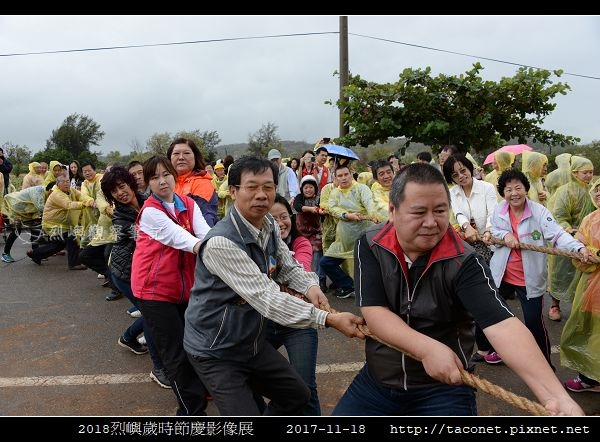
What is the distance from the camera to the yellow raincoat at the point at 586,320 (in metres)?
3.24

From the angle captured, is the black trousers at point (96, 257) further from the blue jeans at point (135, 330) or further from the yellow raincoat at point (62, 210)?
the blue jeans at point (135, 330)

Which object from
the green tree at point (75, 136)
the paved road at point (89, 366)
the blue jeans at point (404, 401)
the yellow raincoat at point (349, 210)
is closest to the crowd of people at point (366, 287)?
the blue jeans at point (404, 401)

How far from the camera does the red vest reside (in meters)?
2.88

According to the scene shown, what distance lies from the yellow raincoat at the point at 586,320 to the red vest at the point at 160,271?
2749 millimetres

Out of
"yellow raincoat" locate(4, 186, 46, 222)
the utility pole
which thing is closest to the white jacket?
the utility pole

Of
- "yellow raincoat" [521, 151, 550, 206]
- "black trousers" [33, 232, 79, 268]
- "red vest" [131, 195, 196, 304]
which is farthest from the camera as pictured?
"black trousers" [33, 232, 79, 268]

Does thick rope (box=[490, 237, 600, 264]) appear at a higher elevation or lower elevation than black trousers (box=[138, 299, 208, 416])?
higher

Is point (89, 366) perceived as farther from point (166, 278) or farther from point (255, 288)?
point (255, 288)

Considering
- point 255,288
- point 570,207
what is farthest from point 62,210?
point 570,207

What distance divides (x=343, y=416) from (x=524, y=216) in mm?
2315

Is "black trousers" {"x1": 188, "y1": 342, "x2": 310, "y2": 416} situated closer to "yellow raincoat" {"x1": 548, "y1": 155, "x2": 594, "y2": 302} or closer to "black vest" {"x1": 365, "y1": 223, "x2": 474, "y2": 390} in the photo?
"black vest" {"x1": 365, "y1": 223, "x2": 474, "y2": 390}

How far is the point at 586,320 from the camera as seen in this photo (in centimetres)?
337

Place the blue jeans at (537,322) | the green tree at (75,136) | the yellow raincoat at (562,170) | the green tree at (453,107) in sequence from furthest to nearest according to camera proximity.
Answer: the green tree at (75,136)
the green tree at (453,107)
the yellow raincoat at (562,170)
the blue jeans at (537,322)

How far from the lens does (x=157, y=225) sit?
9.36ft
